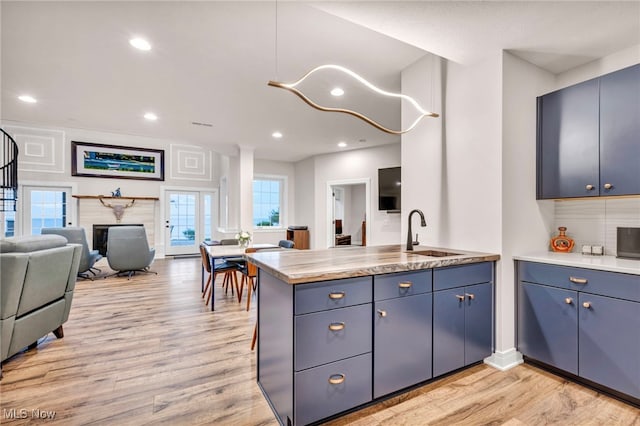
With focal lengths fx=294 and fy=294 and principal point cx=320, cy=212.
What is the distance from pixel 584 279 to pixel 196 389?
8.97 feet

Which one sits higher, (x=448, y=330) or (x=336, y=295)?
(x=336, y=295)

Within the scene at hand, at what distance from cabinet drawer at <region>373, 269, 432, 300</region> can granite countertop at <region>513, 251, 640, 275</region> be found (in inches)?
37.2

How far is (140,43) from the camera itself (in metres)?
2.61

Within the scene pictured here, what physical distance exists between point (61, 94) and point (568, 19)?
5.27 metres

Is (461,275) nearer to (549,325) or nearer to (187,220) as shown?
(549,325)

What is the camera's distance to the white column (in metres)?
6.46

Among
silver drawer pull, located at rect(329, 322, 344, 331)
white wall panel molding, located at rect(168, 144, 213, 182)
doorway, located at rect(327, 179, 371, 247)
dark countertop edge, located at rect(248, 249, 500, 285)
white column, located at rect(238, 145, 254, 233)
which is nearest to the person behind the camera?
dark countertop edge, located at rect(248, 249, 500, 285)

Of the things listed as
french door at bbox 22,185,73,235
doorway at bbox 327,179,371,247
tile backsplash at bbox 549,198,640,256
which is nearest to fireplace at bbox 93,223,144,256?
french door at bbox 22,185,73,235

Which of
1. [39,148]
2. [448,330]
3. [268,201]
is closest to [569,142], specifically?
[448,330]

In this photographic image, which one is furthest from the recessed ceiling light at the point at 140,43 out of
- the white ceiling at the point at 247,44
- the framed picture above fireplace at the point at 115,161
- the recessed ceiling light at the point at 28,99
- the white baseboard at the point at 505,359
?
the framed picture above fireplace at the point at 115,161

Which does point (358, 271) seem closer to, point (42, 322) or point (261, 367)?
point (261, 367)

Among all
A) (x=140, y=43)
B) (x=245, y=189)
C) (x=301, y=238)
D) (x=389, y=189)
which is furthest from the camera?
(x=301, y=238)

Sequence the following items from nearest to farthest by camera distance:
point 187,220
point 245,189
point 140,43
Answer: point 140,43 → point 245,189 → point 187,220

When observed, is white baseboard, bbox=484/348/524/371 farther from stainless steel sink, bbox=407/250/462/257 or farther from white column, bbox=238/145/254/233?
white column, bbox=238/145/254/233
